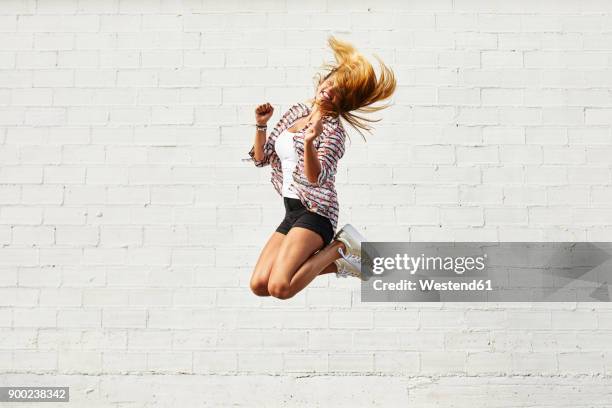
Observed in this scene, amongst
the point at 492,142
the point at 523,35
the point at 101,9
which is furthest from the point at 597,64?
the point at 101,9

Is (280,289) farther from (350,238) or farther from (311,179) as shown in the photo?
(311,179)

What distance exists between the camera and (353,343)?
4.46 meters

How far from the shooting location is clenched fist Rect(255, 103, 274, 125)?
166 inches

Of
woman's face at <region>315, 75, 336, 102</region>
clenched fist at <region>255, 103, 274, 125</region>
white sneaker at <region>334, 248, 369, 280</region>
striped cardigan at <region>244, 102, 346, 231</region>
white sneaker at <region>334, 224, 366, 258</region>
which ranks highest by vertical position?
woman's face at <region>315, 75, 336, 102</region>

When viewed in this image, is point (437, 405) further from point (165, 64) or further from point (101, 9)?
point (101, 9)

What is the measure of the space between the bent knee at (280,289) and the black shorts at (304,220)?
0.31 meters

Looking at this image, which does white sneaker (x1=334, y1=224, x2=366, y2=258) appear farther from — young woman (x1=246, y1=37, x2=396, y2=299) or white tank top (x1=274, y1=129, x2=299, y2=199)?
white tank top (x1=274, y1=129, x2=299, y2=199)

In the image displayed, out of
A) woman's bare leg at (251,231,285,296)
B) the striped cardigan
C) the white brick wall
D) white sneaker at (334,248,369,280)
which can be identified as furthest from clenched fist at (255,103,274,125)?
white sneaker at (334,248,369,280)

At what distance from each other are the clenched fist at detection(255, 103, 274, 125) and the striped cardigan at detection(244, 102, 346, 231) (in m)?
0.12

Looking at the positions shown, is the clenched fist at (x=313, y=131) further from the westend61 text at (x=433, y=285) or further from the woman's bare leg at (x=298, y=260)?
the westend61 text at (x=433, y=285)

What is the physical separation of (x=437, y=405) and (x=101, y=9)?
3571mm

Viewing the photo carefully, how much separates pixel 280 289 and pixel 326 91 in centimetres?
125

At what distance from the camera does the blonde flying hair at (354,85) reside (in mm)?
4102

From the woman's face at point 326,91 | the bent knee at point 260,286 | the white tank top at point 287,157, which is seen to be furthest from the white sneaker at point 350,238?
the woman's face at point 326,91
